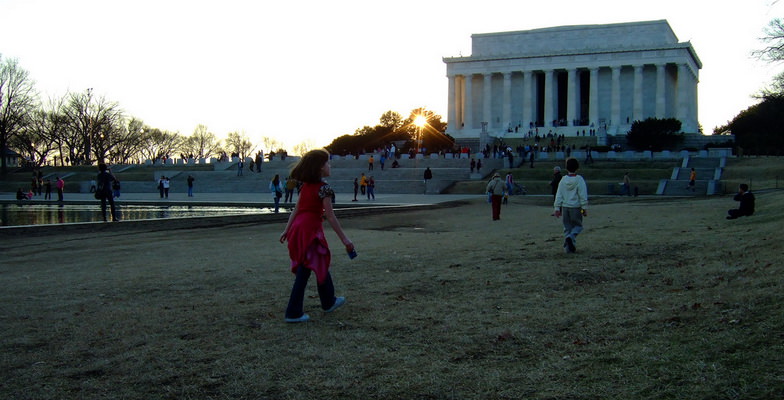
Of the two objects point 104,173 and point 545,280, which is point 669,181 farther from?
point 545,280

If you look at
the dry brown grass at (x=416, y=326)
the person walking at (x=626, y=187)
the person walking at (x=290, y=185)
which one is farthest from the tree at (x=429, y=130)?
the dry brown grass at (x=416, y=326)

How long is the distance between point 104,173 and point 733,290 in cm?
1751

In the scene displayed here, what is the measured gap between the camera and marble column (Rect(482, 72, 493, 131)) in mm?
79562

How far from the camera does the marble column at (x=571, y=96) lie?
75.8m

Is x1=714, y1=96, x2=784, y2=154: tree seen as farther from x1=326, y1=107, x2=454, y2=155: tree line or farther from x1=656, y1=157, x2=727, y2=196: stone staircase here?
x1=326, y1=107, x2=454, y2=155: tree line

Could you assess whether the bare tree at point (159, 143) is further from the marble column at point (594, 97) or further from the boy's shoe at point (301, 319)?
the boy's shoe at point (301, 319)

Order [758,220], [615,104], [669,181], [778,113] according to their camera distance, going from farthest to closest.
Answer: [615,104], [778,113], [669,181], [758,220]

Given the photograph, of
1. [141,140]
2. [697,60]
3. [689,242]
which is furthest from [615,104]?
[689,242]

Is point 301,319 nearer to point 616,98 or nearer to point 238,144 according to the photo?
point 616,98

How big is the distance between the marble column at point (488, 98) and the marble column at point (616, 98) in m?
13.4

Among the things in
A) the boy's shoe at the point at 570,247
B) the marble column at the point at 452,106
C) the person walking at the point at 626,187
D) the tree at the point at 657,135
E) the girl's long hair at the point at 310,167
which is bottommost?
the boy's shoe at the point at 570,247

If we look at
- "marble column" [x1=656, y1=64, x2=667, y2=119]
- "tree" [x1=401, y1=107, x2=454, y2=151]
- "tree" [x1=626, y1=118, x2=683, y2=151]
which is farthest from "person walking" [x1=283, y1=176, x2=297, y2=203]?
"marble column" [x1=656, y1=64, x2=667, y2=119]

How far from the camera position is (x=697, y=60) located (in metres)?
79.5

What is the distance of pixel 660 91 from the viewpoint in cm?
7281
